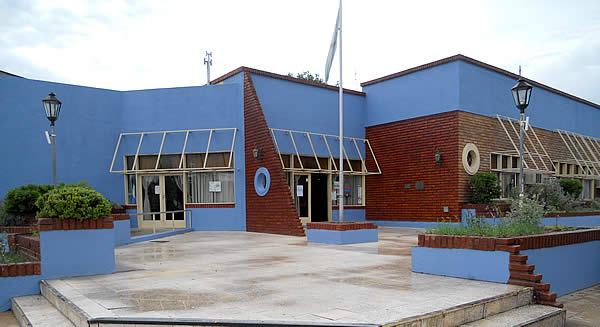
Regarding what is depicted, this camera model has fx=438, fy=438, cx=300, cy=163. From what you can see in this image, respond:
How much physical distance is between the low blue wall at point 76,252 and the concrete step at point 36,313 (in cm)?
53

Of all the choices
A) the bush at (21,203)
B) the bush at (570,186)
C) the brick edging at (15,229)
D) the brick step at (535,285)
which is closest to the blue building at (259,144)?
the bush at (570,186)

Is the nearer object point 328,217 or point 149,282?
point 149,282

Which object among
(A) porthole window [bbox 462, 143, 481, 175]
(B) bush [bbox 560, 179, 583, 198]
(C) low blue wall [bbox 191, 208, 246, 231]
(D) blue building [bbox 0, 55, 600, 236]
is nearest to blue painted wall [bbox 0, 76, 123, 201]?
(D) blue building [bbox 0, 55, 600, 236]

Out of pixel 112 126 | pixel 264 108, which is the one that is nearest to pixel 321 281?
pixel 264 108

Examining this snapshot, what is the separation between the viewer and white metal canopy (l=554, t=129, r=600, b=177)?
21291 millimetres

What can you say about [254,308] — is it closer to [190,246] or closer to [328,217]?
[190,246]

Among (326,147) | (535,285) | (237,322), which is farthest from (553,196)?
(237,322)

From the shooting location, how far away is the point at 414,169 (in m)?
17.7

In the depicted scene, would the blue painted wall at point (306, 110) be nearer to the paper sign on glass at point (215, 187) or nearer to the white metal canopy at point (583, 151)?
the paper sign on glass at point (215, 187)

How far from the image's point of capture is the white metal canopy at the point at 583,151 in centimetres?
2129

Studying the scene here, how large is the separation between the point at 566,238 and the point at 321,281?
4.15m

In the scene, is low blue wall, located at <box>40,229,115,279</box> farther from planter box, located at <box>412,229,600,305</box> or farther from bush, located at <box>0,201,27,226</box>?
planter box, located at <box>412,229,600,305</box>

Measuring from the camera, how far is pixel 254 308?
4.72 m

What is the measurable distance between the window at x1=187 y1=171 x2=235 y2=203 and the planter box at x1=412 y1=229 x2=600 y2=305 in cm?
1066
